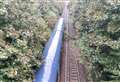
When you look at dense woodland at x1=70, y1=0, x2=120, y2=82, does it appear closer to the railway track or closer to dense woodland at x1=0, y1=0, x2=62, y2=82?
the railway track

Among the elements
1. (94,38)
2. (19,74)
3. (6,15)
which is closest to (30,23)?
(6,15)

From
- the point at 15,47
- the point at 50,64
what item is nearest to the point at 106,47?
the point at 50,64

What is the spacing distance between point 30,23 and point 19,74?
832 centimetres

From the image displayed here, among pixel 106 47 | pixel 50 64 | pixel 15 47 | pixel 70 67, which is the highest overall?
pixel 15 47

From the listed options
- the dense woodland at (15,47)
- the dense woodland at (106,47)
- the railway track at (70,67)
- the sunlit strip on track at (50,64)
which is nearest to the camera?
the dense woodland at (15,47)

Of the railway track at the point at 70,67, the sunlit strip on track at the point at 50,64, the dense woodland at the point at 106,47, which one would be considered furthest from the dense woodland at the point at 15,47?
the railway track at the point at 70,67

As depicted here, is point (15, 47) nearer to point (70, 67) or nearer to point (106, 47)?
point (106, 47)

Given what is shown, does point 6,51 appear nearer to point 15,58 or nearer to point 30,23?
point 15,58

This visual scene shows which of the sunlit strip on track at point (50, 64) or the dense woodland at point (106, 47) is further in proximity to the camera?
the dense woodland at point (106, 47)

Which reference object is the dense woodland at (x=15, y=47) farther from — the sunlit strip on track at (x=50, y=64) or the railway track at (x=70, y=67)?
the railway track at (x=70, y=67)

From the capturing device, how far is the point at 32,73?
19.0m

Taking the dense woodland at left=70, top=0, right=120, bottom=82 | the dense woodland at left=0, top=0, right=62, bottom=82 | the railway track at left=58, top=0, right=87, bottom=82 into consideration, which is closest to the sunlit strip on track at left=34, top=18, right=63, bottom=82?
the dense woodland at left=0, top=0, right=62, bottom=82

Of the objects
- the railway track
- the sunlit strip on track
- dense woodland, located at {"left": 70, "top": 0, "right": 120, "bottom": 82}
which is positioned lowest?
the railway track

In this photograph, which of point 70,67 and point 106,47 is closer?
point 106,47
